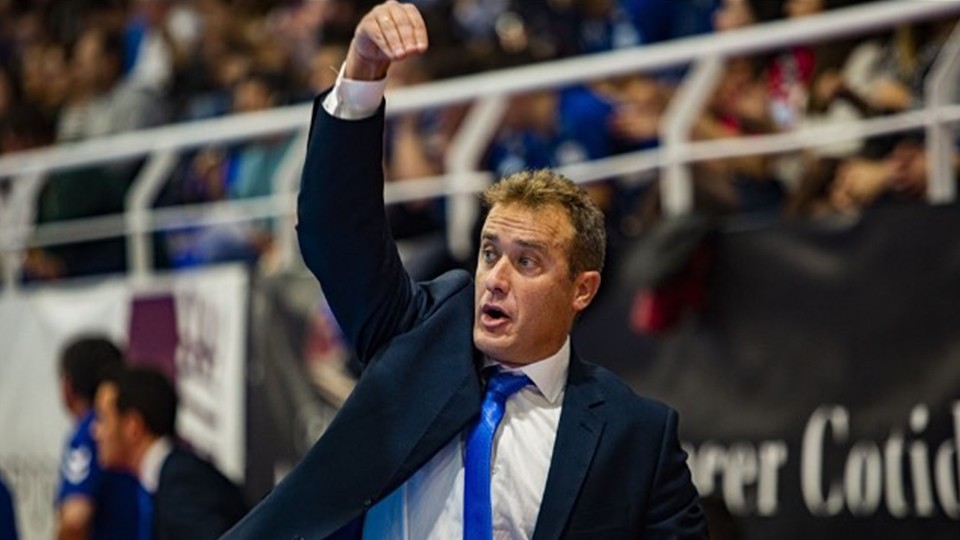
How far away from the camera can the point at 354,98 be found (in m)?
4.75

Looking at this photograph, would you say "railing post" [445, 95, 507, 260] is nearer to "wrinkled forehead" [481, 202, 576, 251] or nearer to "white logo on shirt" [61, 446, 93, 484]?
"white logo on shirt" [61, 446, 93, 484]

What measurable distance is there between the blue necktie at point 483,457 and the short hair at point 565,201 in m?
0.32

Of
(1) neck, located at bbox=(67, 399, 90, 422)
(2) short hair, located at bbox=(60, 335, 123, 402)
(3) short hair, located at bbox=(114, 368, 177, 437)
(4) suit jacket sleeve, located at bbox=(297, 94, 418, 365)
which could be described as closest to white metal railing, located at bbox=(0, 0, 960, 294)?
(2) short hair, located at bbox=(60, 335, 123, 402)

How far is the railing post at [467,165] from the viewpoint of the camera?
8781mm

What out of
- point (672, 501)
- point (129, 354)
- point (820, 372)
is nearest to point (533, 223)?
point (672, 501)

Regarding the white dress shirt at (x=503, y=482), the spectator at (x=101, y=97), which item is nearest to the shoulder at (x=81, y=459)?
the white dress shirt at (x=503, y=482)

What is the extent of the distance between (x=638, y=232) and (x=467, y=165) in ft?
3.09

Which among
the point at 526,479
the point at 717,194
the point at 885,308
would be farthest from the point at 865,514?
the point at 526,479

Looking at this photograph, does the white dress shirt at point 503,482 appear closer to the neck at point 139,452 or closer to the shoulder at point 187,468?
the shoulder at point 187,468

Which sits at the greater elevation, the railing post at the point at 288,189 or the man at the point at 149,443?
the railing post at the point at 288,189

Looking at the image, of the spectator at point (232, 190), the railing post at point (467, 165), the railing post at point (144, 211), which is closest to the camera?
the railing post at point (467, 165)

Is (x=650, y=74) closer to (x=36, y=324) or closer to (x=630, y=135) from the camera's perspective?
(x=630, y=135)

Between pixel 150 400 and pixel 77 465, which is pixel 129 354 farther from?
pixel 150 400

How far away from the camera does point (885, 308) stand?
7273 millimetres
